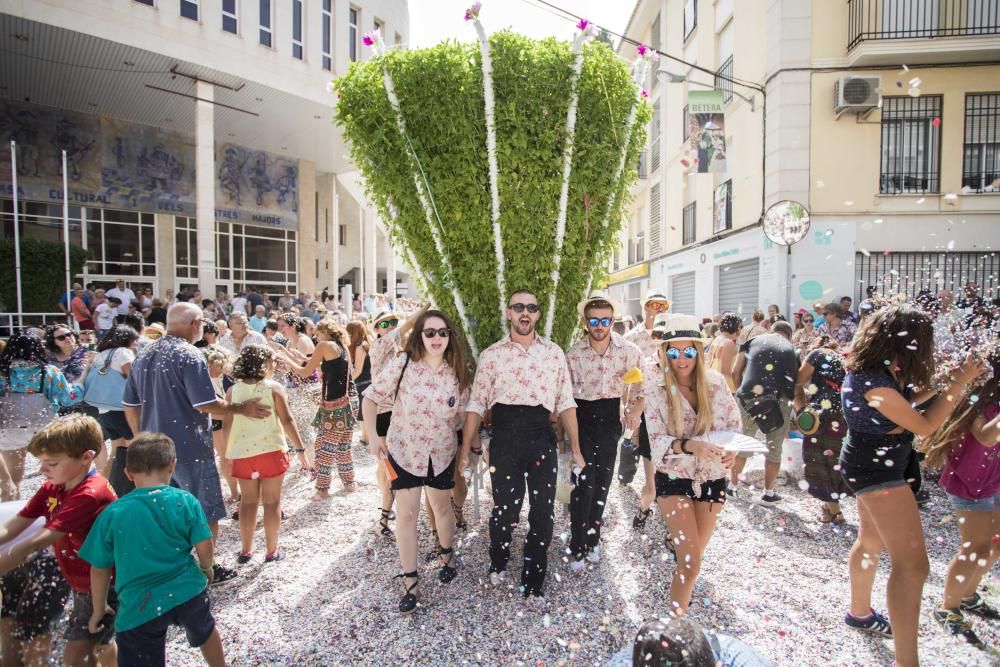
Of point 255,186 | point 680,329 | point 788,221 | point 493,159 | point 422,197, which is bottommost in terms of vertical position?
point 680,329

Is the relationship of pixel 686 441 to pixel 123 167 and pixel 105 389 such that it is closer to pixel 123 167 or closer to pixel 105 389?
pixel 105 389

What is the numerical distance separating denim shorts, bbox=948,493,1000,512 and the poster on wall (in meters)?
22.8

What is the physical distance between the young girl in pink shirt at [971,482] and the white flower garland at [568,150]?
2.46 m

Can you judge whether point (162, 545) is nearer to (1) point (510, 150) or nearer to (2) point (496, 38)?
(1) point (510, 150)

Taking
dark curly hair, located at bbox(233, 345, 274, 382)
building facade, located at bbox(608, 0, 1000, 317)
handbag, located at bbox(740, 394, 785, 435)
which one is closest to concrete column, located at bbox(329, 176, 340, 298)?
building facade, located at bbox(608, 0, 1000, 317)

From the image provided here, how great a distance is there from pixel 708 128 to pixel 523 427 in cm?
1145

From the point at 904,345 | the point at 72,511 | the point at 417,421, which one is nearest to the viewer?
the point at 72,511

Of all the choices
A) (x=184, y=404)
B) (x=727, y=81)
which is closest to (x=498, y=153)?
(x=184, y=404)

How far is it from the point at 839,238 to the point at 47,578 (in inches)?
511

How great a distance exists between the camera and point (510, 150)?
3.79 m

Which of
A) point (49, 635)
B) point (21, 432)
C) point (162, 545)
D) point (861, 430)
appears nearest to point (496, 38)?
point (861, 430)

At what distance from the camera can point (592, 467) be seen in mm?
3775

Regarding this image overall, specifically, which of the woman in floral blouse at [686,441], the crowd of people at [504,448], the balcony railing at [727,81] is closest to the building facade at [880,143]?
the balcony railing at [727,81]

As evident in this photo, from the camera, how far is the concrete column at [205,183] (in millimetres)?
15055
